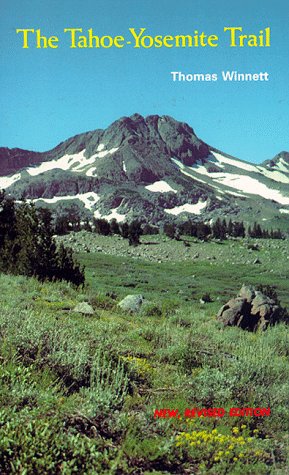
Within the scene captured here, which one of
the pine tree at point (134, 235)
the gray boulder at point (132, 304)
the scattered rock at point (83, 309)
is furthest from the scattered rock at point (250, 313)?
the pine tree at point (134, 235)

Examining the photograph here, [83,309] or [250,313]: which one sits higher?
[83,309]

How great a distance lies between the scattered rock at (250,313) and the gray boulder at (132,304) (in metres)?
2.20

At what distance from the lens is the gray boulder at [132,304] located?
11367 millimetres

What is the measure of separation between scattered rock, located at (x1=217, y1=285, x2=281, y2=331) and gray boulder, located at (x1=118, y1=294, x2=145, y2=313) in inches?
86.7

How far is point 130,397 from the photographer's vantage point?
4699 millimetres

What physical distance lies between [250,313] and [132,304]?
3317mm

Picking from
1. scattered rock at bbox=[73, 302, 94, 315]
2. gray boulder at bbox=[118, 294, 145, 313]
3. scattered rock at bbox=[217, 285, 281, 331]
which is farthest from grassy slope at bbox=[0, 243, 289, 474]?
gray boulder at bbox=[118, 294, 145, 313]

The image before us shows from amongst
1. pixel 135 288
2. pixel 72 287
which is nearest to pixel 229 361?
pixel 72 287

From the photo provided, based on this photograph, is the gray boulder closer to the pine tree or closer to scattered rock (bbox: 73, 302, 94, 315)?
scattered rock (bbox: 73, 302, 94, 315)

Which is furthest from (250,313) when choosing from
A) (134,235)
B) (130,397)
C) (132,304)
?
(134,235)

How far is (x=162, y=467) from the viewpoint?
3619 mm

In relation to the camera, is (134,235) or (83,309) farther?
(134,235)

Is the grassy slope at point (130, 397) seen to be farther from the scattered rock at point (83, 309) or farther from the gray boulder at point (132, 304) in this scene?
the gray boulder at point (132, 304)

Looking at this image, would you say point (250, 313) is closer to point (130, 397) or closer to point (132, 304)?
point (132, 304)
